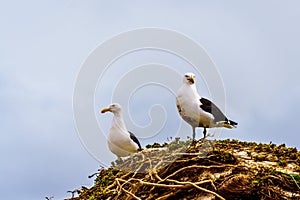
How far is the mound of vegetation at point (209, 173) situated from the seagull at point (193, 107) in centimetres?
126

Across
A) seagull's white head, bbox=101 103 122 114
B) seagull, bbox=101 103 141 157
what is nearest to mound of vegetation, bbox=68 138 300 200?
seagull, bbox=101 103 141 157

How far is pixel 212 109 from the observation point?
8664 mm

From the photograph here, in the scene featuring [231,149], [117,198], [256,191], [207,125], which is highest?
[207,125]

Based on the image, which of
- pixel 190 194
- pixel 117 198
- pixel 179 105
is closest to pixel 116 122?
pixel 179 105

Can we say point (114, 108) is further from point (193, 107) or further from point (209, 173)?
point (209, 173)

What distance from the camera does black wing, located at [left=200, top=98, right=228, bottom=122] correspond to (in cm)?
862

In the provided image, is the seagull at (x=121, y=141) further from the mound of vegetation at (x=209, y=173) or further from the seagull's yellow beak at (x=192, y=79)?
the mound of vegetation at (x=209, y=173)

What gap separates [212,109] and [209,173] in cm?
266

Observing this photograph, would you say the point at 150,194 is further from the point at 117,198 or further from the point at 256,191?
the point at 256,191

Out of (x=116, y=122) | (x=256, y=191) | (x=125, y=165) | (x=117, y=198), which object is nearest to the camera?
(x=256, y=191)

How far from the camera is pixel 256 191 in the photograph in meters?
5.73

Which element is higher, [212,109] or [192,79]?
[192,79]

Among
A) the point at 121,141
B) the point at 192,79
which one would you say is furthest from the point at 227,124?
the point at 121,141

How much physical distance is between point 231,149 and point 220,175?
31.2 inches
